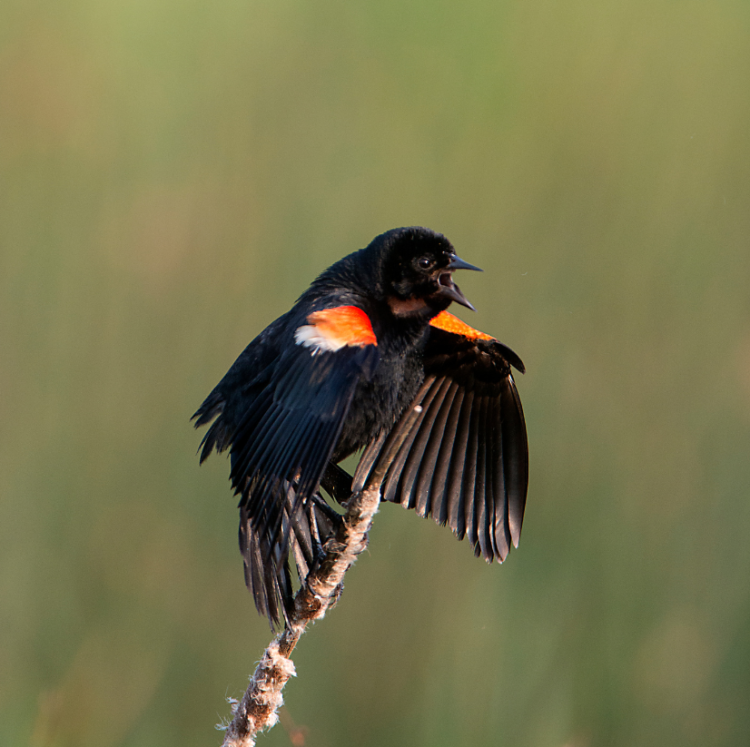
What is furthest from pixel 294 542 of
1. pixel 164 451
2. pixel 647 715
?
pixel 647 715

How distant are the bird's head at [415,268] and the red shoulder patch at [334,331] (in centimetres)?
20

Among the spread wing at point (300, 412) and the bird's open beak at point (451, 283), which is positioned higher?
the bird's open beak at point (451, 283)

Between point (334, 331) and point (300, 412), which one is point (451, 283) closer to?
point (334, 331)

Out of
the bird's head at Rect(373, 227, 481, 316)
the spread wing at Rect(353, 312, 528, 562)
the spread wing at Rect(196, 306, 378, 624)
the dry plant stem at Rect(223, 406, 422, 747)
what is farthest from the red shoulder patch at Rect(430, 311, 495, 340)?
the dry plant stem at Rect(223, 406, 422, 747)

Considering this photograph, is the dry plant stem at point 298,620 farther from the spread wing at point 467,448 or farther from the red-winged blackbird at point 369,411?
the spread wing at point 467,448

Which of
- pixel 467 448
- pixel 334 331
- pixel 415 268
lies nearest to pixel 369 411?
pixel 334 331

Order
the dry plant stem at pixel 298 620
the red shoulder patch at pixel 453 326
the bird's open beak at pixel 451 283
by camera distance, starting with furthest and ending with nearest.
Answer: the red shoulder patch at pixel 453 326
the bird's open beak at pixel 451 283
the dry plant stem at pixel 298 620

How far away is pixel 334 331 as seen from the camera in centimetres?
115

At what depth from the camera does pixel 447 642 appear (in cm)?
188

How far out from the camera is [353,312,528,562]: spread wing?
1.55 metres

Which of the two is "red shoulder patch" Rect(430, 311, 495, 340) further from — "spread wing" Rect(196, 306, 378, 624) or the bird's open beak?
"spread wing" Rect(196, 306, 378, 624)

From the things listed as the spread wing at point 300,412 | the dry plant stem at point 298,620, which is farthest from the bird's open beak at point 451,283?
the dry plant stem at point 298,620

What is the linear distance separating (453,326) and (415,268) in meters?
0.18

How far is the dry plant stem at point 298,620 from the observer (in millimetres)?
1042
